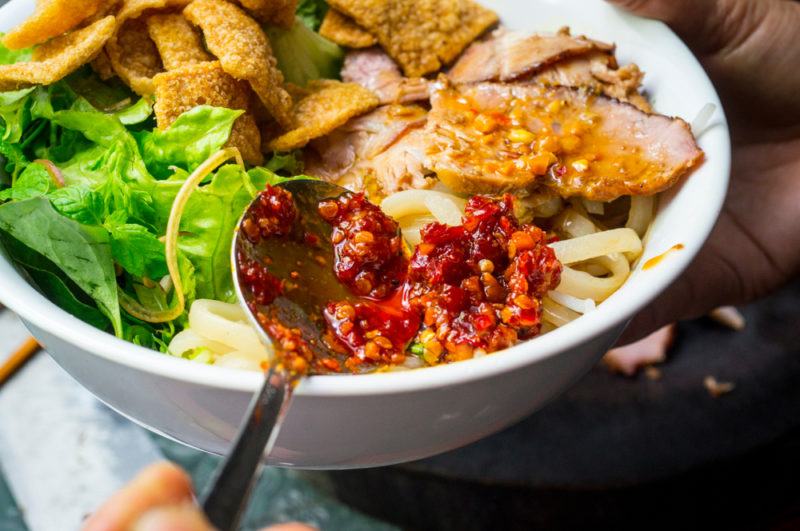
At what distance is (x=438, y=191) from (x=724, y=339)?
2545 millimetres

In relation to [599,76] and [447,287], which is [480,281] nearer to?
[447,287]

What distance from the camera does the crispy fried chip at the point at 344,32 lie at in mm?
2834

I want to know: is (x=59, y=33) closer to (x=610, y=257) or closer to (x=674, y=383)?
(x=610, y=257)

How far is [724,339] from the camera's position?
4254 mm

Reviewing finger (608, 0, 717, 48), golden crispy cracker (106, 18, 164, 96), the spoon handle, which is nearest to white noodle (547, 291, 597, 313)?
the spoon handle

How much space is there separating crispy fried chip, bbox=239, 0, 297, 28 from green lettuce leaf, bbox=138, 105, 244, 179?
1.47ft

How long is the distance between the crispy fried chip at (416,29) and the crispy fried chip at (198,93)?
640 mm

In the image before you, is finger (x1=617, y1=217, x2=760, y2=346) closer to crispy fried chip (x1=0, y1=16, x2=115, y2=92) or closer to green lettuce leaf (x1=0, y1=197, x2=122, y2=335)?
green lettuce leaf (x1=0, y1=197, x2=122, y2=335)

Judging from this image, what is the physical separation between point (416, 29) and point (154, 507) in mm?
2133

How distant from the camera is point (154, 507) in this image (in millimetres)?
1084

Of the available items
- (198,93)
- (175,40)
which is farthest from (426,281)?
(175,40)

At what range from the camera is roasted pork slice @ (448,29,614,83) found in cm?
259

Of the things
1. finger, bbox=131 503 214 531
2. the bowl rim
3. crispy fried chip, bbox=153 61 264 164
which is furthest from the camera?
crispy fried chip, bbox=153 61 264 164

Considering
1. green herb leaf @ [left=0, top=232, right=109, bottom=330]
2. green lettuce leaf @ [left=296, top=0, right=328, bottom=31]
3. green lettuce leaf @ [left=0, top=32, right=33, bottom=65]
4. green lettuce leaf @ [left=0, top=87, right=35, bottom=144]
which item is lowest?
green herb leaf @ [left=0, top=232, right=109, bottom=330]
